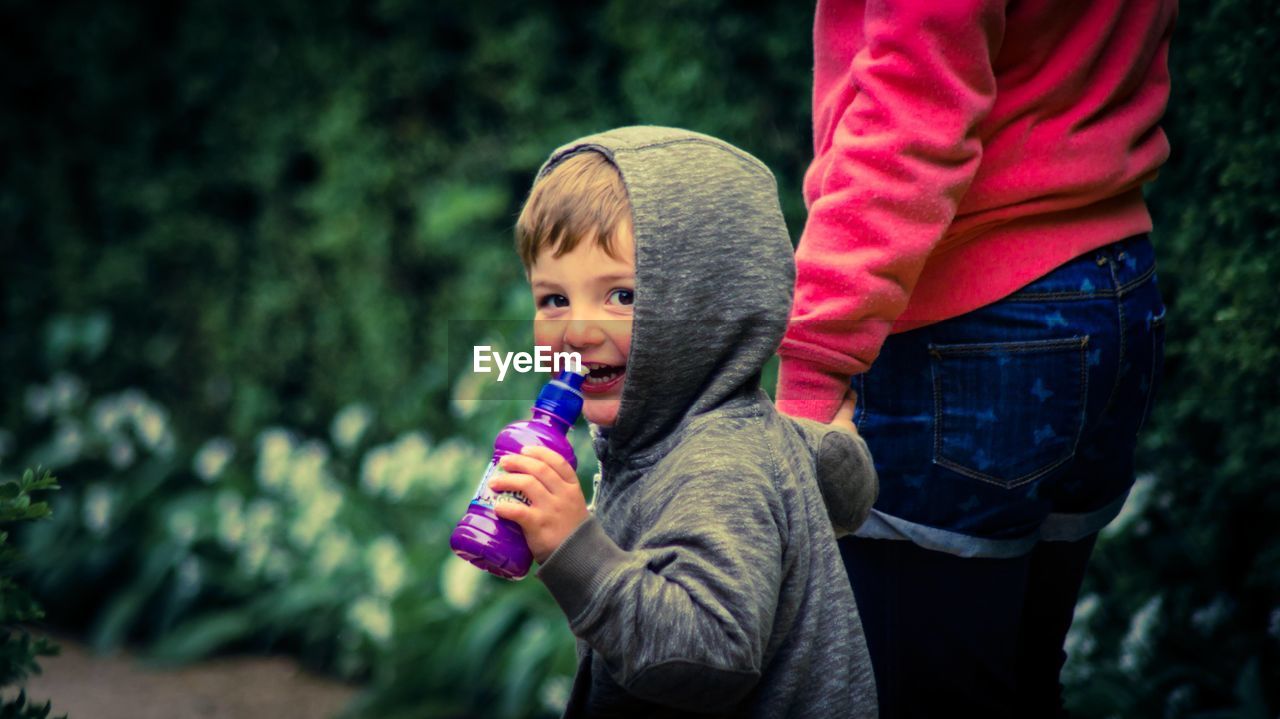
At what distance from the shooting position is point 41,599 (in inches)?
180

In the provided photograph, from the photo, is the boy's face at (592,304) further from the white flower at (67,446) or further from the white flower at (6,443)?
the white flower at (6,443)

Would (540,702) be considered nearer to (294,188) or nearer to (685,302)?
(685,302)

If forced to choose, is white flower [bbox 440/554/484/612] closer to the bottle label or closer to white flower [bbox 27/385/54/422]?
white flower [bbox 27/385/54/422]

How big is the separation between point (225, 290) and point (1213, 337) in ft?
13.1

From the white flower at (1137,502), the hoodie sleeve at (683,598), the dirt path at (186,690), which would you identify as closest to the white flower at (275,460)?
the dirt path at (186,690)

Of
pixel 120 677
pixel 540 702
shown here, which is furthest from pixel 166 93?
pixel 540 702

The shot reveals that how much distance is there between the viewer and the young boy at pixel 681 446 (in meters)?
1.37

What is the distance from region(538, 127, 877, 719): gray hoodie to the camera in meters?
1.35

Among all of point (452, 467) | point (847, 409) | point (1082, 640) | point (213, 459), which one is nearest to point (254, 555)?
point (213, 459)

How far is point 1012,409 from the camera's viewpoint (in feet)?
5.68

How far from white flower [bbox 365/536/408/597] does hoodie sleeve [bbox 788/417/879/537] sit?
2.54m

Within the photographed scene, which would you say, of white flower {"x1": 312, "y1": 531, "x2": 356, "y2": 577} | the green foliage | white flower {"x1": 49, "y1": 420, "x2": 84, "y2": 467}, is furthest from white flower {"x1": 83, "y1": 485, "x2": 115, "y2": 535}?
the green foliage

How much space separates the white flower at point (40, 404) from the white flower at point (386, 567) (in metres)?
1.80

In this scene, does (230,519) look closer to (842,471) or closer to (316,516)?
(316,516)
